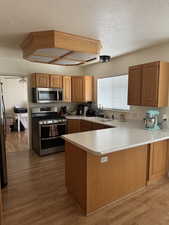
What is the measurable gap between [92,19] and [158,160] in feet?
8.26

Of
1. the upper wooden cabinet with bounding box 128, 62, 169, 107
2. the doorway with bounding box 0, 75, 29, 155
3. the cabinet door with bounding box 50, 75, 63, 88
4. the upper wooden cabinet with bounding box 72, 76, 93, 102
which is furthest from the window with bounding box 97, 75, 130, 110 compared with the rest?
the doorway with bounding box 0, 75, 29, 155

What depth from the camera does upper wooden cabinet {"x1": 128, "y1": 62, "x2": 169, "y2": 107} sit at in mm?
2742

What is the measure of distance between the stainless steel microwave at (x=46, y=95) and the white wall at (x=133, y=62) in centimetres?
132

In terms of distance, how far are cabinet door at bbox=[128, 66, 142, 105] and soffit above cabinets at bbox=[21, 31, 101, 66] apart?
2.96 ft

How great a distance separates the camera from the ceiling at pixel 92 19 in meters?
1.70

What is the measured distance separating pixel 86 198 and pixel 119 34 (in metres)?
2.55

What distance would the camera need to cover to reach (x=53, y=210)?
2.07 m

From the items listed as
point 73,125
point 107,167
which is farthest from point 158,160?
point 73,125

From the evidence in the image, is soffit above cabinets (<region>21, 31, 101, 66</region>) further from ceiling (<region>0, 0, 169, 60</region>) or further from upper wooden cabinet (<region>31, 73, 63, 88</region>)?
upper wooden cabinet (<region>31, 73, 63, 88</region>)

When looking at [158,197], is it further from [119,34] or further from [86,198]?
[119,34]

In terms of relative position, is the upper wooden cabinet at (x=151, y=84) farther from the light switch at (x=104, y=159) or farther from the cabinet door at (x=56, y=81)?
the cabinet door at (x=56, y=81)

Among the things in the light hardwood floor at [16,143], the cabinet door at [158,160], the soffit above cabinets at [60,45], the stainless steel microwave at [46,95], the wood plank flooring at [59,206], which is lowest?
the wood plank flooring at [59,206]

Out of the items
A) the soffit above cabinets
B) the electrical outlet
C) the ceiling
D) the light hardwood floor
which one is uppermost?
the ceiling

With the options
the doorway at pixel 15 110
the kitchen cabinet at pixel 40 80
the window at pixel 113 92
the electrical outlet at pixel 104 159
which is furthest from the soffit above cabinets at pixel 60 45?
the doorway at pixel 15 110
